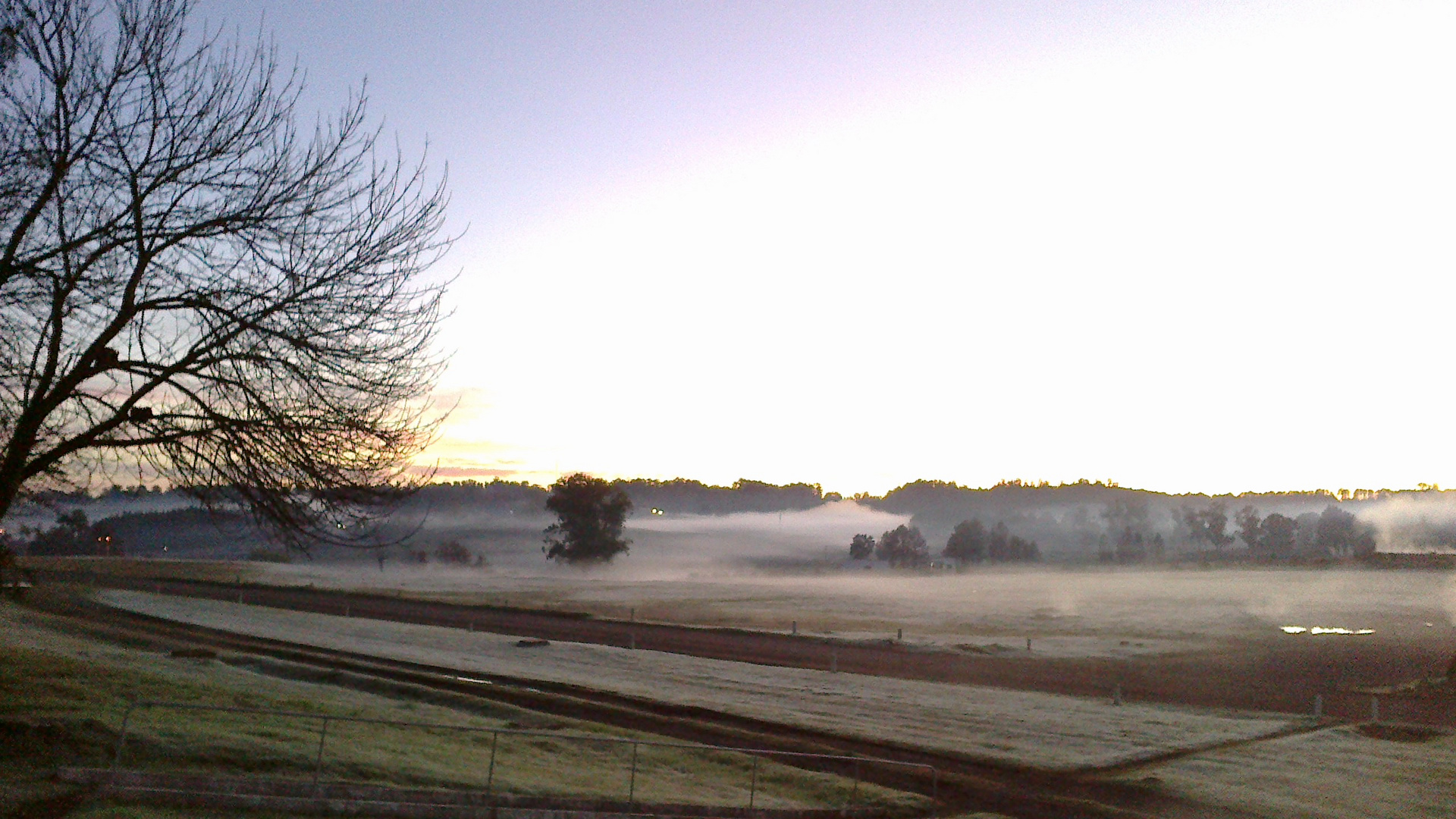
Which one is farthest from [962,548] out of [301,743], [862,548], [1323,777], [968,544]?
[301,743]

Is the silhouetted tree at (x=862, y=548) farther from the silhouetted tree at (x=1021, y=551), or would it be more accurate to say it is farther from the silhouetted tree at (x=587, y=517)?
the silhouetted tree at (x=587, y=517)

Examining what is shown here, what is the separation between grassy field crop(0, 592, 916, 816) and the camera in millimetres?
14203

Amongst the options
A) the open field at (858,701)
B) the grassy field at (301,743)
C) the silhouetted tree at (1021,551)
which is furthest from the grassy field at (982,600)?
the silhouetted tree at (1021,551)

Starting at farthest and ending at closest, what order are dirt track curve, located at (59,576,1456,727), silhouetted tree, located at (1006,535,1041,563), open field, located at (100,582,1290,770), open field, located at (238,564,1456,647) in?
silhouetted tree, located at (1006,535,1041,563)
open field, located at (238,564,1456,647)
dirt track curve, located at (59,576,1456,727)
open field, located at (100,582,1290,770)

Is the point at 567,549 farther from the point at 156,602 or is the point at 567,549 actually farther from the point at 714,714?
the point at 714,714

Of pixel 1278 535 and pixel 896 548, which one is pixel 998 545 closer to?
pixel 896 548

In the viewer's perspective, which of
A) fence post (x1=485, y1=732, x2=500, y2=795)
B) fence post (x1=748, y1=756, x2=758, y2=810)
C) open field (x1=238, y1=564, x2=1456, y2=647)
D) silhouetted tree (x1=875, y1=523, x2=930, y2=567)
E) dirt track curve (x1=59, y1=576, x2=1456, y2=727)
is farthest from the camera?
silhouetted tree (x1=875, y1=523, x2=930, y2=567)

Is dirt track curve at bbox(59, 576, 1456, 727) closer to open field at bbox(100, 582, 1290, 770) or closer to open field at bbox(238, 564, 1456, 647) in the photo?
open field at bbox(100, 582, 1290, 770)

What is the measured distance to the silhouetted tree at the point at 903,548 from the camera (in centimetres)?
17612

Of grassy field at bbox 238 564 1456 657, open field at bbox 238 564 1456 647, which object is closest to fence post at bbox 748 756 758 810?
grassy field at bbox 238 564 1456 657

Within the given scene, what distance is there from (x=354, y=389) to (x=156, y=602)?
5181 cm

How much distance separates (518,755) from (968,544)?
166 metres

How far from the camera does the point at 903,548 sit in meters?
178

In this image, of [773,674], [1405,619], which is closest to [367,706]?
[773,674]
